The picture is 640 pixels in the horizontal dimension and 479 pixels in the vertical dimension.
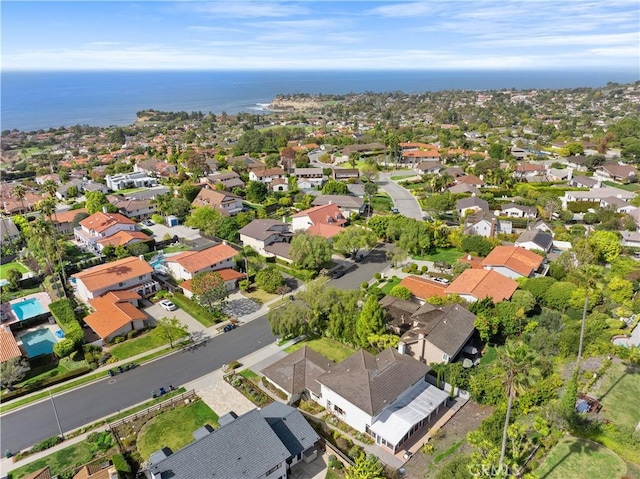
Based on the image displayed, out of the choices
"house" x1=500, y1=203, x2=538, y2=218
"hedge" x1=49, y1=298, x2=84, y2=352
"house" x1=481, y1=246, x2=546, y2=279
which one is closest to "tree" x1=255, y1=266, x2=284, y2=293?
"hedge" x1=49, y1=298, x2=84, y2=352

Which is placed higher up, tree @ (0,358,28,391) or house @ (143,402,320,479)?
house @ (143,402,320,479)

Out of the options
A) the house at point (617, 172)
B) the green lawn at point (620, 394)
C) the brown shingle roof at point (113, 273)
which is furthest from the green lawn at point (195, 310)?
the house at point (617, 172)

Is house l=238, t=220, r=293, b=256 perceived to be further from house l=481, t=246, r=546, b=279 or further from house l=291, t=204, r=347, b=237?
house l=481, t=246, r=546, b=279

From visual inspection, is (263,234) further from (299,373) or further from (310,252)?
(299,373)

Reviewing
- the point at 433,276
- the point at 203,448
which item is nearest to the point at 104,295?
the point at 203,448

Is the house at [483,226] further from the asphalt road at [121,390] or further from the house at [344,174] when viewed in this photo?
the house at [344,174]

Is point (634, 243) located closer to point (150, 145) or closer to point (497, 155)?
point (497, 155)

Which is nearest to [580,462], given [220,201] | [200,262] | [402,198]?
[200,262]
